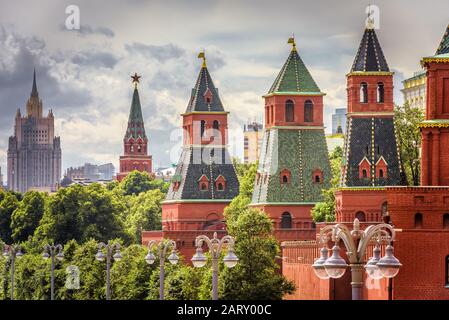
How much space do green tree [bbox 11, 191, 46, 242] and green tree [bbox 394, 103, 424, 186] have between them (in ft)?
202

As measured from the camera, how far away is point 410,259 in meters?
96.9

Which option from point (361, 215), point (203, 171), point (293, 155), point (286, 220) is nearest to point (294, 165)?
point (293, 155)

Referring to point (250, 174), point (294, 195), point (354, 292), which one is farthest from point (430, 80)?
point (250, 174)

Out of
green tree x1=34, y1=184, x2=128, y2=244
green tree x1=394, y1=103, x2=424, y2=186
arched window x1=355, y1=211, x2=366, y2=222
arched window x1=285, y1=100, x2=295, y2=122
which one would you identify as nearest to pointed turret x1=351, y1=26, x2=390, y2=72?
green tree x1=394, y1=103, x2=424, y2=186

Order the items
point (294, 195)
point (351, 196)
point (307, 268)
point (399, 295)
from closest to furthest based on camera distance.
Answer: point (399, 295) → point (307, 268) → point (351, 196) → point (294, 195)

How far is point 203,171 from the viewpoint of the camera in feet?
527

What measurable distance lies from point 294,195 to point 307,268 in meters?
26.7

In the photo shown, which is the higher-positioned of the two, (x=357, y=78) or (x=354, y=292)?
(x=357, y=78)

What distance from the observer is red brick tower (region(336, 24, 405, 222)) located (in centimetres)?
12556

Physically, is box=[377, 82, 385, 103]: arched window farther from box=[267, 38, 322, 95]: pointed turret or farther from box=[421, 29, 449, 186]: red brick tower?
box=[421, 29, 449, 186]: red brick tower

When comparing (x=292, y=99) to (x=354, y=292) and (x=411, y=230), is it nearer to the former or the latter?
(x=411, y=230)

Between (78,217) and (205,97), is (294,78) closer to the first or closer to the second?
(205,97)
